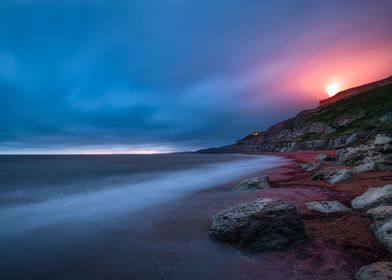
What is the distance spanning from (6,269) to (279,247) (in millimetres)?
6436

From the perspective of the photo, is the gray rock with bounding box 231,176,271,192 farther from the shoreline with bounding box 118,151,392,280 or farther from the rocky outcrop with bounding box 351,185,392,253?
the rocky outcrop with bounding box 351,185,392,253

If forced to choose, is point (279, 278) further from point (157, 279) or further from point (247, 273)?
point (157, 279)

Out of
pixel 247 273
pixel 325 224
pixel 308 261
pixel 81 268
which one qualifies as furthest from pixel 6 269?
pixel 325 224

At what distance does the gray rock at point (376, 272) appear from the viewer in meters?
3.82

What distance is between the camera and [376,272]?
398 centimetres

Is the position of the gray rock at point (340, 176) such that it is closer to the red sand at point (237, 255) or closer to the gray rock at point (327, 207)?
the gray rock at point (327, 207)

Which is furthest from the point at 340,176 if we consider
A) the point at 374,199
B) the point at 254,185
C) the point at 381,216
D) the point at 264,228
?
the point at 264,228

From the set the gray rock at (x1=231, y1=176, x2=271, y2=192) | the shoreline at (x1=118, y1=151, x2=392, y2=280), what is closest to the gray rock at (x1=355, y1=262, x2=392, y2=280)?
the shoreline at (x1=118, y1=151, x2=392, y2=280)

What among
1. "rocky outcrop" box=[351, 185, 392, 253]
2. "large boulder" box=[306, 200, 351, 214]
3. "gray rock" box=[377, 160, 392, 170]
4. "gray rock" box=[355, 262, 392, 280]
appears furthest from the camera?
"gray rock" box=[377, 160, 392, 170]

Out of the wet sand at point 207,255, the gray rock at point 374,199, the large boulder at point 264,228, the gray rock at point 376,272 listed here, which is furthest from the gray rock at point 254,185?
the gray rock at point 376,272

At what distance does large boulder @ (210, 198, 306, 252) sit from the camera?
18.6 ft

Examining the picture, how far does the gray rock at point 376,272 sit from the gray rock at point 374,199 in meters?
3.80

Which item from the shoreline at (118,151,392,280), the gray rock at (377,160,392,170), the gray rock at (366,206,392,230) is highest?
the gray rock at (377,160,392,170)

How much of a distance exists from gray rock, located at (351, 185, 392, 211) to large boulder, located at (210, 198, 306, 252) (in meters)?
3.14
